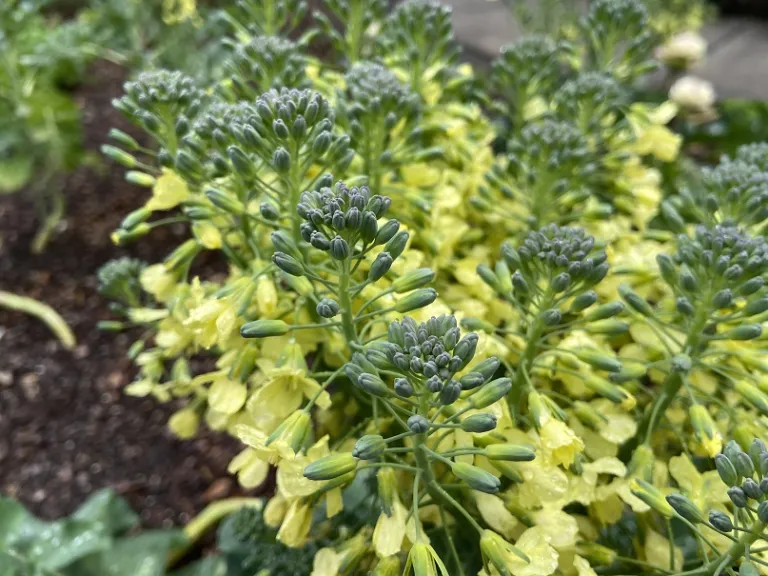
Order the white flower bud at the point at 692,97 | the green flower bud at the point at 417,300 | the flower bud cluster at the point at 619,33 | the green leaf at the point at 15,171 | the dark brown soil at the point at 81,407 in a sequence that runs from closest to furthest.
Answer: the green flower bud at the point at 417,300, the flower bud cluster at the point at 619,33, the dark brown soil at the point at 81,407, the green leaf at the point at 15,171, the white flower bud at the point at 692,97

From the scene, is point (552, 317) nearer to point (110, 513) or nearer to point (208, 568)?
point (208, 568)

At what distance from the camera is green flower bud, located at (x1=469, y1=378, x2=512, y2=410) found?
717 millimetres

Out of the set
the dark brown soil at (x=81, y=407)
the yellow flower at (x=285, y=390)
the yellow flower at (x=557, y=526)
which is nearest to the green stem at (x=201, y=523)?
the dark brown soil at (x=81, y=407)

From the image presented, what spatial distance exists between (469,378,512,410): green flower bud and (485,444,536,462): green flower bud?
1.9 inches

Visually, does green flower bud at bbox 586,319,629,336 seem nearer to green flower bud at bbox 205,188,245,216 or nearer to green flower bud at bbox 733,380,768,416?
green flower bud at bbox 733,380,768,416

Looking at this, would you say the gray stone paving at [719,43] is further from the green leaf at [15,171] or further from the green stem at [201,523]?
the green stem at [201,523]

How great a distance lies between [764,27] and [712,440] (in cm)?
454

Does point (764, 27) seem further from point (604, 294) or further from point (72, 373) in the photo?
point (72, 373)

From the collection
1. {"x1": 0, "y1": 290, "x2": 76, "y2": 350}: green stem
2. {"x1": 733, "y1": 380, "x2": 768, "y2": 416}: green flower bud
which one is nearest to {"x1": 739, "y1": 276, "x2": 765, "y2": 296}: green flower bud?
{"x1": 733, "y1": 380, "x2": 768, "y2": 416}: green flower bud

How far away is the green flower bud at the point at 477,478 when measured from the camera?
0.69 m

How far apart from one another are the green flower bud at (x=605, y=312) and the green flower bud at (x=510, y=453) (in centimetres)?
23

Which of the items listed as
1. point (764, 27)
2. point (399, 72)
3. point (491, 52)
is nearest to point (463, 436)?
point (399, 72)

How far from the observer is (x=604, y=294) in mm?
1054

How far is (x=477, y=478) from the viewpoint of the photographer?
699 mm
